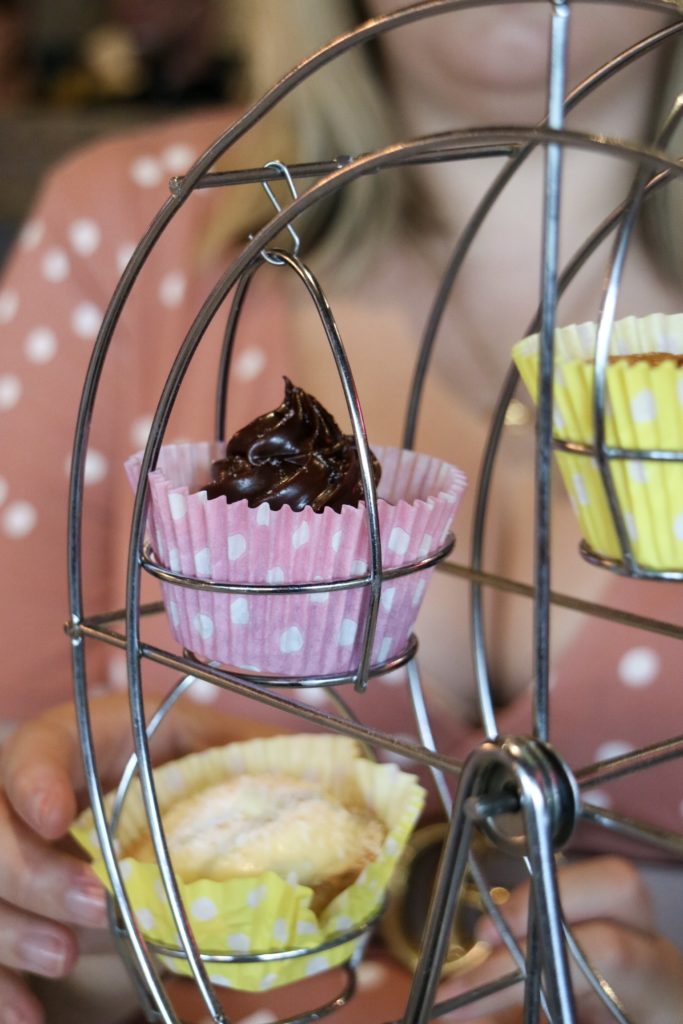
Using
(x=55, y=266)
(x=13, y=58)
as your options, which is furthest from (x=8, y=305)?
(x=13, y=58)

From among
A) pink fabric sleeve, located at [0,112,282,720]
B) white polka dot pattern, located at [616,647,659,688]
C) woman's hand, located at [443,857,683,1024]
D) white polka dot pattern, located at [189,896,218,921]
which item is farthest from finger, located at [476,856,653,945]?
pink fabric sleeve, located at [0,112,282,720]

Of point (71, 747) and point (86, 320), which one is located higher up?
point (86, 320)

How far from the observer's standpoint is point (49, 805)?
1.55 feet

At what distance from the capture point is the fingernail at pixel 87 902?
0.46 meters

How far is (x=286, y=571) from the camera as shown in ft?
1.18

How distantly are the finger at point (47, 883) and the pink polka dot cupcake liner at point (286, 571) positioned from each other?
0.48ft

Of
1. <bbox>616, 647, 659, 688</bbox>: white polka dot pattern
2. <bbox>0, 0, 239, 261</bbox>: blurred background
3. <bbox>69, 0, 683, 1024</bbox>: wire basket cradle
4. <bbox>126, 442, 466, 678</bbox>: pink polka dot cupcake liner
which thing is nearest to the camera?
<bbox>69, 0, 683, 1024</bbox>: wire basket cradle

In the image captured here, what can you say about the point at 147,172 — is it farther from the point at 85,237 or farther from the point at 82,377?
the point at 82,377

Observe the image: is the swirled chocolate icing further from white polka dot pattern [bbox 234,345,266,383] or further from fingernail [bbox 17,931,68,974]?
white polka dot pattern [bbox 234,345,266,383]

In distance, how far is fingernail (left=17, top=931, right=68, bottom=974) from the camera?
0.46 m

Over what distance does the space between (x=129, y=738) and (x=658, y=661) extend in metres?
0.39

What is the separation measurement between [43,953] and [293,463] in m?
0.25

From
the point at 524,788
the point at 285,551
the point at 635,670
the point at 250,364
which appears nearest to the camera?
the point at 524,788

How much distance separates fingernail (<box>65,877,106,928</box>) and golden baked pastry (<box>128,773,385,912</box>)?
0.03 meters
